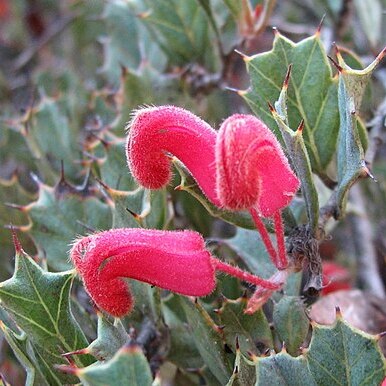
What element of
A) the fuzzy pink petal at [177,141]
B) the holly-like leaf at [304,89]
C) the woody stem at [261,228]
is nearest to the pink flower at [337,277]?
the holly-like leaf at [304,89]

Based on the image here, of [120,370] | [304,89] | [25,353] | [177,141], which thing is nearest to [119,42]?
[304,89]

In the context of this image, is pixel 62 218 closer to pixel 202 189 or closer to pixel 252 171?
pixel 202 189

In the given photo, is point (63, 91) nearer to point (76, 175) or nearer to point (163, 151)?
point (76, 175)

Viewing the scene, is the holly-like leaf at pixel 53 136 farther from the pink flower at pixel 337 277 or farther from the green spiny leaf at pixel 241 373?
the green spiny leaf at pixel 241 373

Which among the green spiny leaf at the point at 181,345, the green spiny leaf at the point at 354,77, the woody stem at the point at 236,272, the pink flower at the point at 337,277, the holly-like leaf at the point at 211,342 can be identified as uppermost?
the green spiny leaf at the point at 354,77

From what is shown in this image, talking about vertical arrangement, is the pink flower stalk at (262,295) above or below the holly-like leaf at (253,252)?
above

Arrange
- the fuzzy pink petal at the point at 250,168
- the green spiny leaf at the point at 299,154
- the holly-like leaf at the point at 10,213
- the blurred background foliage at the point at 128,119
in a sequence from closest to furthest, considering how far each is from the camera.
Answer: the fuzzy pink petal at the point at 250,168 < the green spiny leaf at the point at 299,154 < the blurred background foliage at the point at 128,119 < the holly-like leaf at the point at 10,213

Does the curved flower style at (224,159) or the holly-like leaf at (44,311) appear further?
the holly-like leaf at (44,311)

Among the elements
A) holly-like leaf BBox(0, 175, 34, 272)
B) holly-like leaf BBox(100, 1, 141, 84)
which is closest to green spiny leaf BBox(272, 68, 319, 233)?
holly-like leaf BBox(0, 175, 34, 272)
